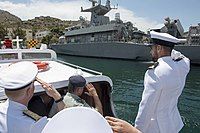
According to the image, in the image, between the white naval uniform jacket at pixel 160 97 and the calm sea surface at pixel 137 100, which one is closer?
the white naval uniform jacket at pixel 160 97

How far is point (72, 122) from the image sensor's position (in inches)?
48.5

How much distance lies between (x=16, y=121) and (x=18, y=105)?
13 centimetres

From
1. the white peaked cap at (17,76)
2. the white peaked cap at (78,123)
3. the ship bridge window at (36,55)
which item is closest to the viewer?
the white peaked cap at (78,123)

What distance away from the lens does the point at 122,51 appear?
140 ft

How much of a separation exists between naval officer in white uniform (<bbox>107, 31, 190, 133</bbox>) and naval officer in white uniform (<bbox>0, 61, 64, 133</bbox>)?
135 cm

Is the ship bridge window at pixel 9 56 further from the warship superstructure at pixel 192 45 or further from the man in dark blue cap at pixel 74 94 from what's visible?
the warship superstructure at pixel 192 45

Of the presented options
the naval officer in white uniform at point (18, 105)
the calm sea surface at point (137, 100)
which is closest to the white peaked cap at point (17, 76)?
the naval officer in white uniform at point (18, 105)

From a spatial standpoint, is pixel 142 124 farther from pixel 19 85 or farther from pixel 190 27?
pixel 190 27

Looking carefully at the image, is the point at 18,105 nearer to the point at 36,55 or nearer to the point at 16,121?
the point at 16,121

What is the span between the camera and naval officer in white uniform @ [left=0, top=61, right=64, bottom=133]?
2.01 m

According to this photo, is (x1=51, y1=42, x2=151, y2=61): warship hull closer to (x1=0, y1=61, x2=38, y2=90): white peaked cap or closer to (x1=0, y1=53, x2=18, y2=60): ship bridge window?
(x1=0, y1=53, x2=18, y2=60): ship bridge window

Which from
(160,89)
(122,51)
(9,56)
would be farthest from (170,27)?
(122,51)

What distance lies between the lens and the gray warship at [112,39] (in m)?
37.2

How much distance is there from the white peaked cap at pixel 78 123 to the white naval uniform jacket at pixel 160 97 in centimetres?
177
